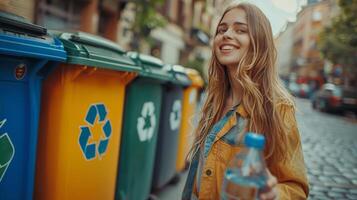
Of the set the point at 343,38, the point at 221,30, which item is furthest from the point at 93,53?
the point at 343,38

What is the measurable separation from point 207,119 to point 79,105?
97cm

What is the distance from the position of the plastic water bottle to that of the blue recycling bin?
1312mm

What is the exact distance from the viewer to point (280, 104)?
5.39ft

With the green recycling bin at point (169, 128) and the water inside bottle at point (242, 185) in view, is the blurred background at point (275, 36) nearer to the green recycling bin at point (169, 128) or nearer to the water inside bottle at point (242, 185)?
the green recycling bin at point (169, 128)

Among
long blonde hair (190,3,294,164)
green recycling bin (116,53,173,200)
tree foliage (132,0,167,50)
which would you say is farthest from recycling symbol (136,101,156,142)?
tree foliage (132,0,167,50)

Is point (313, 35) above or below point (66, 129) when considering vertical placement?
above

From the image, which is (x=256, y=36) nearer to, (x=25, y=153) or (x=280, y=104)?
(x=280, y=104)

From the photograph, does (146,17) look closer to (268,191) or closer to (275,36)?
(275,36)

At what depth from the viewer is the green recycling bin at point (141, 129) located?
3236 millimetres

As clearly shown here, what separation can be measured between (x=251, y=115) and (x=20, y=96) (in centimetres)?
136

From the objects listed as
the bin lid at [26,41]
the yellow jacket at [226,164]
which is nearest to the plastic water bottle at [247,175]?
the yellow jacket at [226,164]

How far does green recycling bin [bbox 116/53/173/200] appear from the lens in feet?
10.6

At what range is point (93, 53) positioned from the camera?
8.14 feet

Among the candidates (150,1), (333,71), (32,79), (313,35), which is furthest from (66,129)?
(313,35)
